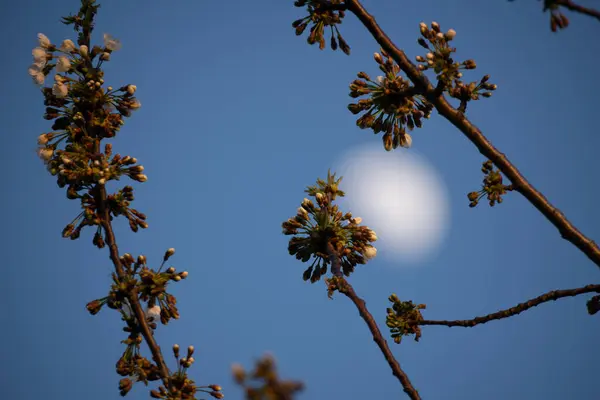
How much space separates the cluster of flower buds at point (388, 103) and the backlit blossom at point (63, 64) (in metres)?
3.98

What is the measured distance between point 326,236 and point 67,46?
181 inches

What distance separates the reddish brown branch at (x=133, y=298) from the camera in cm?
623

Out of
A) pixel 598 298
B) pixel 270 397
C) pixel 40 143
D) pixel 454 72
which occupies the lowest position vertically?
pixel 270 397

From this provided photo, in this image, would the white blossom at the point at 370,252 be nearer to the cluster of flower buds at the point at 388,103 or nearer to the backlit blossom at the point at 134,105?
the cluster of flower buds at the point at 388,103

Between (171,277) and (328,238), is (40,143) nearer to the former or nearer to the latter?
Answer: (171,277)

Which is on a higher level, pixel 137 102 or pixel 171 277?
pixel 137 102

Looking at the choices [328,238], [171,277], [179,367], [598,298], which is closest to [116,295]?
[171,277]

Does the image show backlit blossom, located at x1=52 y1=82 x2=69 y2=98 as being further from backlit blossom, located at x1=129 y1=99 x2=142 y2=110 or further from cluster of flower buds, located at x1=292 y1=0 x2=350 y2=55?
cluster of flower buds, located at x1=292 y1=0 x2=350 y2=55

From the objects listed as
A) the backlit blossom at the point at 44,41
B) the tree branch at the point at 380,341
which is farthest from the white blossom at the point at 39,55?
the tree branch at the point at 380,341

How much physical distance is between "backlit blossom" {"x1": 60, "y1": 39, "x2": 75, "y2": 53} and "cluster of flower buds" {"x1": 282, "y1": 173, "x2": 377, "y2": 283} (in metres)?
3.95

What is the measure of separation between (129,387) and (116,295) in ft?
3.87

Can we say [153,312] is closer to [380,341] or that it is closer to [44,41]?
[380,341]

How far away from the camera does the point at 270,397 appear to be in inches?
96.3

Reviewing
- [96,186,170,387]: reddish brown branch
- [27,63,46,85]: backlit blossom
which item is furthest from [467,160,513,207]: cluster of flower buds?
[27,63,46,85]: backlit blossom
